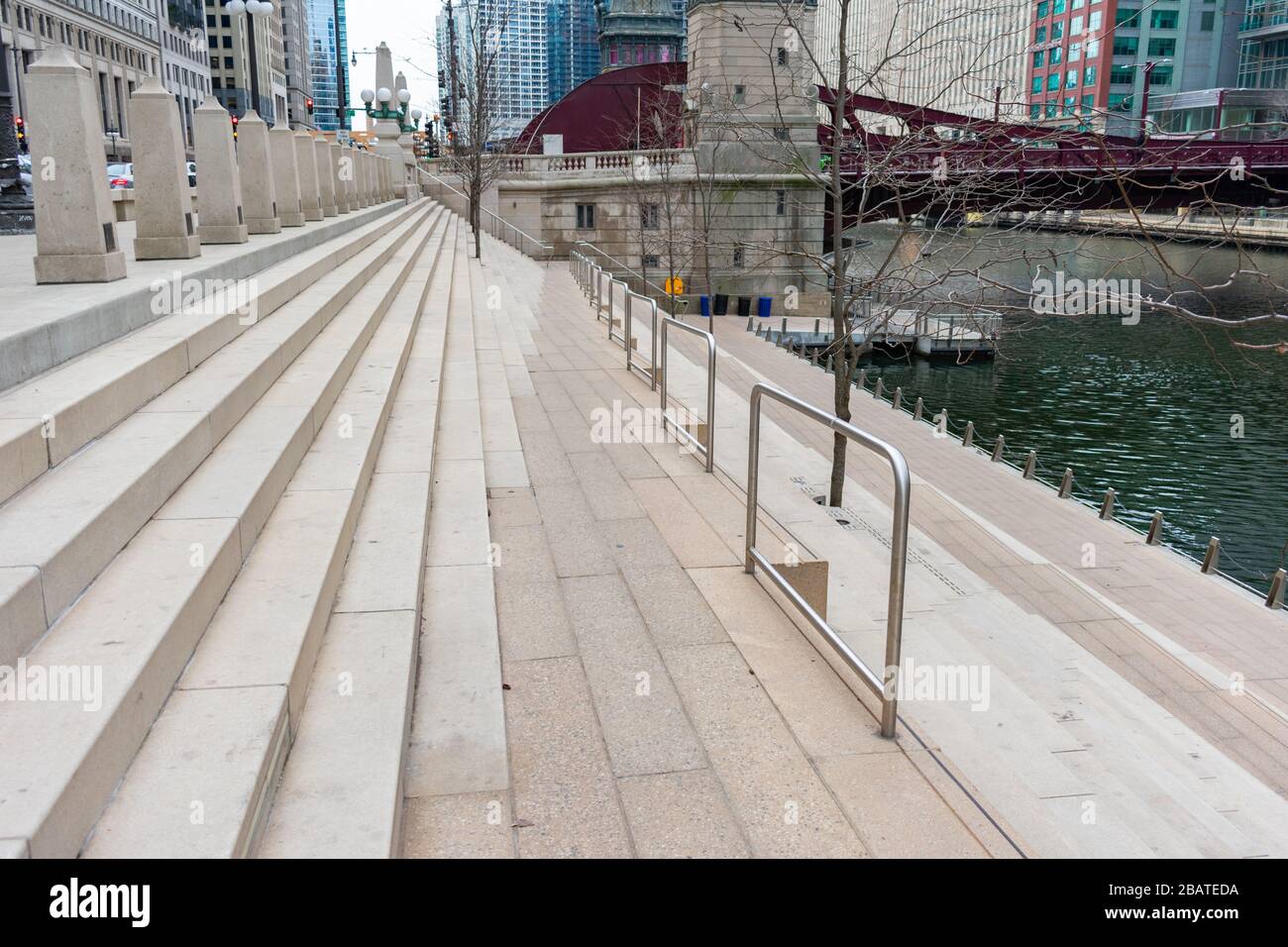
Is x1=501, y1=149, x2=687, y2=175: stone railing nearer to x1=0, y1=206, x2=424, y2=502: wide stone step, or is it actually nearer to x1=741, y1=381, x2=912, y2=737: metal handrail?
x1=0, y1=206, x2=424, y2=502: wide stone step

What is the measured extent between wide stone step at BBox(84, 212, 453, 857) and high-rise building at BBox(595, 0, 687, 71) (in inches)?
4513

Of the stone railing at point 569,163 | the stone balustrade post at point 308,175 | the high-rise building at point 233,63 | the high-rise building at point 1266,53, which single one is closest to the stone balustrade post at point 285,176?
the stone balustrade post at point 308,175

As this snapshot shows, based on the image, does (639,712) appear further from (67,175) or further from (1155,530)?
(1155,530)

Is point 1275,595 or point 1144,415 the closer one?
point 1275,595

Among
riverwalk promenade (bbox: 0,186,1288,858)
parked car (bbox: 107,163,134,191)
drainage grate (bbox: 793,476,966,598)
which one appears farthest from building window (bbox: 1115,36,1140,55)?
riverwalk promenade (bbox: 0,186,1288,858)

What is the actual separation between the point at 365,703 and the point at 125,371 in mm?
2667

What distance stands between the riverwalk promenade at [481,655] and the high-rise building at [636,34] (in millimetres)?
112480

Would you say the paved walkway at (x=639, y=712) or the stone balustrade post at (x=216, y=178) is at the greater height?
the stone balustrade post at (x=216, y=178)

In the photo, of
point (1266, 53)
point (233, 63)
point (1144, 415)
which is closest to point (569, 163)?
point (1144, 415)

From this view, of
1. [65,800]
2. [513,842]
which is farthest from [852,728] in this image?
[65,800]

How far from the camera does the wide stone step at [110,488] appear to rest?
351 centimetres

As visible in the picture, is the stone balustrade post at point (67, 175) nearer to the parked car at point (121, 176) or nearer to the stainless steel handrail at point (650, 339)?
the stainless steel handrail at point (650, 339)

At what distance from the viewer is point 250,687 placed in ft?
12.3

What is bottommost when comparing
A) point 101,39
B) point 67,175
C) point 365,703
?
point 365,703
